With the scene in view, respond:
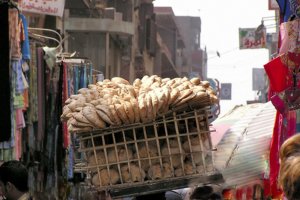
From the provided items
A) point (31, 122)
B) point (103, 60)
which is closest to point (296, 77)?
point (31, 122)

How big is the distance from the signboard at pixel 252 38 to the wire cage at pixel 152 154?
29.1m

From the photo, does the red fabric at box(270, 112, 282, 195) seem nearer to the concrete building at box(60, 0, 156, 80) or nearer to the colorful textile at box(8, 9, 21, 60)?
the colorful textile at box(8, 9, 21, 60)

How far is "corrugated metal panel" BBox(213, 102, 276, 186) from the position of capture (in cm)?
810

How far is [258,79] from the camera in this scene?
6500 cm

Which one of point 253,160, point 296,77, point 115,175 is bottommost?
point 253,160

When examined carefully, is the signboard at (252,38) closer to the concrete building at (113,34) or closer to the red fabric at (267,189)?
the concrete building at (113,34)

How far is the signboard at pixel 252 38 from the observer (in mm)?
33906

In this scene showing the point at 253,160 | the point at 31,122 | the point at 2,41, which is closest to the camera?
the point at 253,160

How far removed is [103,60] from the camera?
31.0 m

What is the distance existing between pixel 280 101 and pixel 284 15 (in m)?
0.66

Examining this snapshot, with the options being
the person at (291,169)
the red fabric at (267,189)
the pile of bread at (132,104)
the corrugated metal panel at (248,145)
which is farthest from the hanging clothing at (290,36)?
the person at (291,169)

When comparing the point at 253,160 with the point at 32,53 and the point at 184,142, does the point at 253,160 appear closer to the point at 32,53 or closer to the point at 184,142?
the point at 184,142

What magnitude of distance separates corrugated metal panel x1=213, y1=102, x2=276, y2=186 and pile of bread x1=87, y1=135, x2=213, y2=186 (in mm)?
2943

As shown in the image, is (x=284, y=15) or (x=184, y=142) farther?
(x=284, y=15)
